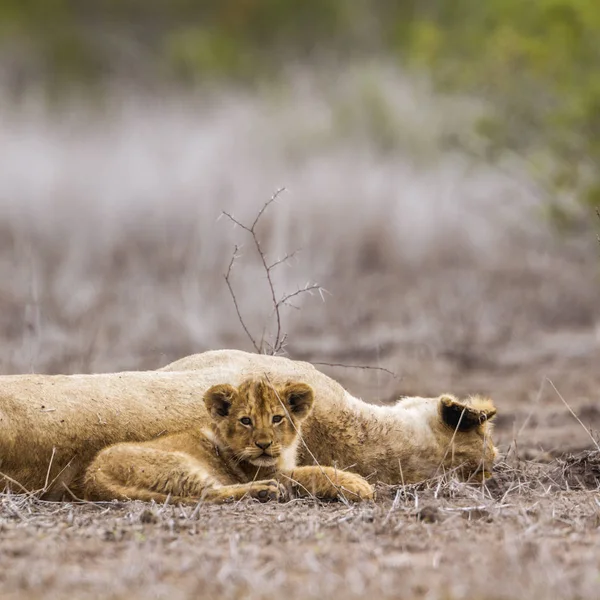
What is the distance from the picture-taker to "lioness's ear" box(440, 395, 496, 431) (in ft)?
19.9

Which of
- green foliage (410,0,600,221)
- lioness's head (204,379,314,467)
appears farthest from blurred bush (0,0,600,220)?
lioness's head (204,379,314,467)

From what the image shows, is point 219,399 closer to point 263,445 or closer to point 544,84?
point 263,445

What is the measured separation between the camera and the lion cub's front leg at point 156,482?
5461mm

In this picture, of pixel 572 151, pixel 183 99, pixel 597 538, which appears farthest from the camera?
pixel 183 99

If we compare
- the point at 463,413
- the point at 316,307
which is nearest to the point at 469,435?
the point at 463,413

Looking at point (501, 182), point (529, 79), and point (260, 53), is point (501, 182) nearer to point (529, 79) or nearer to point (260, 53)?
point (529, 79)

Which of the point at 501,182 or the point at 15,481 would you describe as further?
the point at 501,182

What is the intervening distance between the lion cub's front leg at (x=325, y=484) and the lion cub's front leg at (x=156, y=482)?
156 millimetres

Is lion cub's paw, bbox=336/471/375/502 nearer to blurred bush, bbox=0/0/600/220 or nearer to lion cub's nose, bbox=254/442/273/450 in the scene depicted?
lion cub's nose, bbox=254/442/273/450

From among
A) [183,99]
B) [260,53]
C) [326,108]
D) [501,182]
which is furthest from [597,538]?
[260,53]

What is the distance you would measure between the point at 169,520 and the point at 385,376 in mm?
5743

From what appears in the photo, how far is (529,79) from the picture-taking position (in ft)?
52.4

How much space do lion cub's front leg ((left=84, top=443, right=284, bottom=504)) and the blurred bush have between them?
7.59 m

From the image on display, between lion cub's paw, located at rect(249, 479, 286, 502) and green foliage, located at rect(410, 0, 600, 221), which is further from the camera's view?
green foliage, located at rect(410, 0, 600, 221)
